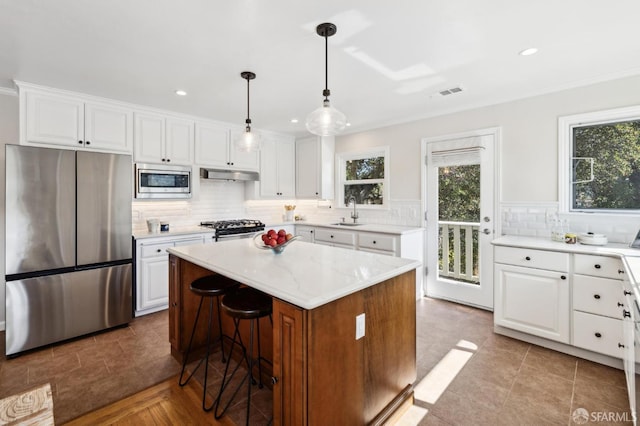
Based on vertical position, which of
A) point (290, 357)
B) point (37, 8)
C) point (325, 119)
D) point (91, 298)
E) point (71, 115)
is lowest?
point (91, 298)

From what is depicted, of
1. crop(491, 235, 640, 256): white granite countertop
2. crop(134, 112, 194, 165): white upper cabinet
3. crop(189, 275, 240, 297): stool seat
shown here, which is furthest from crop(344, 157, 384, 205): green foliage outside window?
crop(189, 275, 240, 297): stool seat

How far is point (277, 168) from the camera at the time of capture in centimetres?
516

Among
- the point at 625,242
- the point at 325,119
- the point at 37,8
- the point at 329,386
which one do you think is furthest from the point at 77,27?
the point at 625,242

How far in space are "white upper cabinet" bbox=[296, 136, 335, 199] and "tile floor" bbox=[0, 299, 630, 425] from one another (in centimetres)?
280

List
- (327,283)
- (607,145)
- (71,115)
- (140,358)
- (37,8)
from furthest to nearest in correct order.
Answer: (71,115) < (607,145) < (140,358) < (37,8) < (327,283)

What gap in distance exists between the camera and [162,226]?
3.82 metres

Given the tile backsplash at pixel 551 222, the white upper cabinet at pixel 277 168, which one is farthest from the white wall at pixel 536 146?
the white upper cabinet at pixel 277 168

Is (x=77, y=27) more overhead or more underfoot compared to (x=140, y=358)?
more overhead

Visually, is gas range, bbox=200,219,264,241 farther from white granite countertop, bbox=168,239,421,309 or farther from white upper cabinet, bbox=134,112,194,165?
white granite countertop, bbox=168,239,421,309

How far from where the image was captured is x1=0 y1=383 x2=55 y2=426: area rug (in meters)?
1.18

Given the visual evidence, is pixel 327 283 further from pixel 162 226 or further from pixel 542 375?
pixel 162 226

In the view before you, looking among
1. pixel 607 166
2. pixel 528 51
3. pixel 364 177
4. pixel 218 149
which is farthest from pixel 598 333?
pixel 218 149

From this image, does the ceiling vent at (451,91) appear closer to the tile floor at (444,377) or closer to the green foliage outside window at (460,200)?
the green foliage outside window at (460,200)

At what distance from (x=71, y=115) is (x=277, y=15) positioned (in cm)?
266
